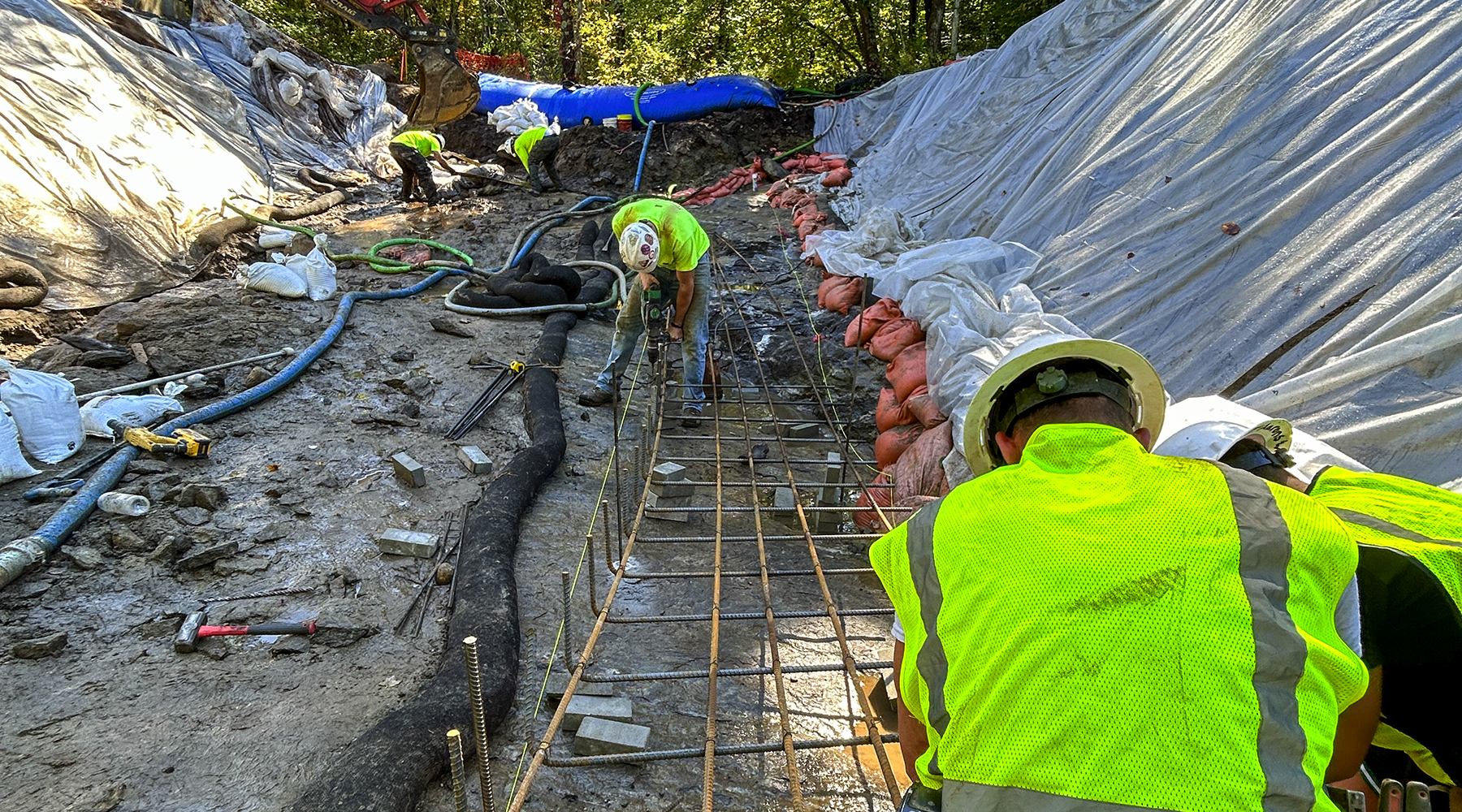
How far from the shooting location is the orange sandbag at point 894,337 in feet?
14.5

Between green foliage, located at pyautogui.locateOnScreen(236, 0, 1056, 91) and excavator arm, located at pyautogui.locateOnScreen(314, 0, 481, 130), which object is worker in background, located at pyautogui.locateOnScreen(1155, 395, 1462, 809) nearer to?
excavator arm, located at pyautogui.locateOnScreen(314, 0, 481, 130)

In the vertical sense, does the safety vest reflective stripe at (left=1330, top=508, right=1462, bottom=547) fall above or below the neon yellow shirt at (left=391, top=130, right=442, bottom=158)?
below

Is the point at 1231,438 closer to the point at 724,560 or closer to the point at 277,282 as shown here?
the point at 724,560

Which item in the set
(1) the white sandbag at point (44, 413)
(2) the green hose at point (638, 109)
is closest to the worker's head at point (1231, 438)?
(1) the white sandbag at point (44, 413)

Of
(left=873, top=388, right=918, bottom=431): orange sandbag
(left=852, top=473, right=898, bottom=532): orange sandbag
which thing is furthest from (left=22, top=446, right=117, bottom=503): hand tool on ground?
(left=873, top=388, right=918, bottom=431): orange sandbag

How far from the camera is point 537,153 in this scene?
11.6m

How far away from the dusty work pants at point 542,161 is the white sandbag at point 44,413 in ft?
27.1

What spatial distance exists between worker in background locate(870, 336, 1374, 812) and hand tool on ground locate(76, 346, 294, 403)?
4.71 m

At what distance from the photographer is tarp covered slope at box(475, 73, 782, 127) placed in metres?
12.5

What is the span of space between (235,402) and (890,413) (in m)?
3.54

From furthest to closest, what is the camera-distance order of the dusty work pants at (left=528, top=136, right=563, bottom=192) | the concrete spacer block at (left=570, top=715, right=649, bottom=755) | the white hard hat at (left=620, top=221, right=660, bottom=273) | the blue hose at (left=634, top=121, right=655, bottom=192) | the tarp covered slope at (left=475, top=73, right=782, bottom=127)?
the tarp covered slope at (left=475, top=73, right=782, bottom=127) < the blue hose at (left=634, top=121, right=655, bottom=192) < the dusty work pants at (left=528, top=136, right=563, bottom=192) < the white hard hat at (left=620, top=221, right=660, bottom=273) < the concrete spacer block at (left=570, top=715, right=649, bottom=755)

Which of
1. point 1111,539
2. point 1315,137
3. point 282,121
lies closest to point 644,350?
point 1315,137

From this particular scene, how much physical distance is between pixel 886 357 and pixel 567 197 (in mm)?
7863

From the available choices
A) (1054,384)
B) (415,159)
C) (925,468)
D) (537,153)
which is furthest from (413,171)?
(1054,384)
